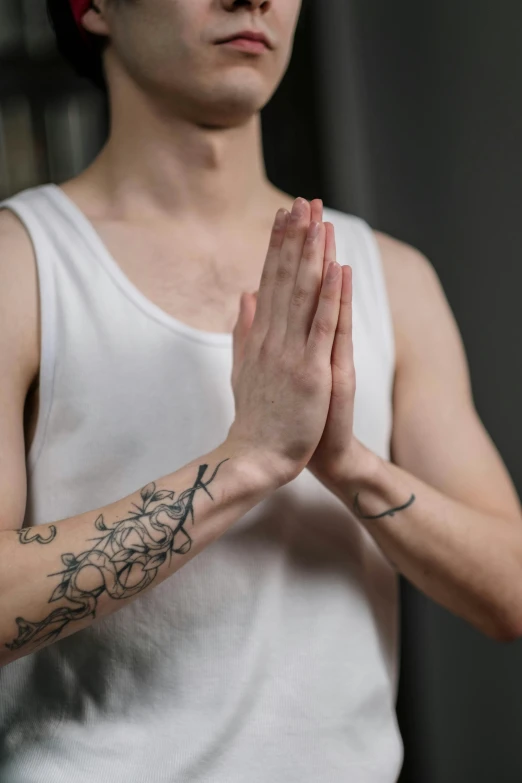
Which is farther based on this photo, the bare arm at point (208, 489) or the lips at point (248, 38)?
the lips at point (248, 38)

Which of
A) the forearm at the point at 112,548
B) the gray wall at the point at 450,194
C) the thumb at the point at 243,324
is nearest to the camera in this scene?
the forearm at the point at 112,548

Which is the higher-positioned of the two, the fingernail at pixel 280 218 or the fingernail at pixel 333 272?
the fingernail at pixel 280 218

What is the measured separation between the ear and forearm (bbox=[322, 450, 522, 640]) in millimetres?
527

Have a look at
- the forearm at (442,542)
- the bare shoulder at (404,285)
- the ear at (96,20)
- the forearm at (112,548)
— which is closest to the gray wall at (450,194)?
the bare shoulder at (404,285)

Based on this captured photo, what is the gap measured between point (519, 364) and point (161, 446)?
2.15ft

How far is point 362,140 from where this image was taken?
1502mm

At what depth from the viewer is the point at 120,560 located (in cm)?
77

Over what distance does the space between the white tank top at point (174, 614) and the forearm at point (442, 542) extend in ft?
0.19

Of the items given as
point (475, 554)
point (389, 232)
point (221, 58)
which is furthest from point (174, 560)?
point (389, 232)

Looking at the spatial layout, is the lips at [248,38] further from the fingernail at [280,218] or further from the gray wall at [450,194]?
the gray wall at [450,194]

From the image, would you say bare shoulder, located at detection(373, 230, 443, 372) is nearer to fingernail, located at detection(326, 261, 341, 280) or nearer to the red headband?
fingernail, located at detection(326, 261, 341, 280)

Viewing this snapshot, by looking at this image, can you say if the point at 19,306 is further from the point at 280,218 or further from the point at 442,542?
the point at 442,542

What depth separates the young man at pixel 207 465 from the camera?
802 millimetres

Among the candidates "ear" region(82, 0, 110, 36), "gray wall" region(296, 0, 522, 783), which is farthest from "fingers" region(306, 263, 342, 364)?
"gray wall" region(296, 0, 522, 783)
